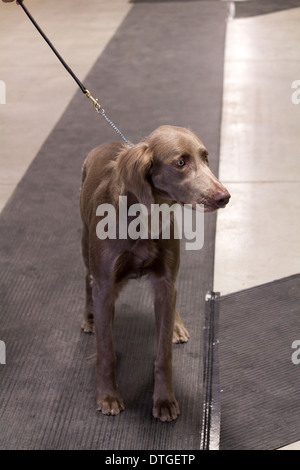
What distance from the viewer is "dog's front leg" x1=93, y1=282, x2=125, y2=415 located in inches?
99.6

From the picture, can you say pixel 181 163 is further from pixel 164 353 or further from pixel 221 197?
pixel 164 353

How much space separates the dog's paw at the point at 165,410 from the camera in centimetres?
249

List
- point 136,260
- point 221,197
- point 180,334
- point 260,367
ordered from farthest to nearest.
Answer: point 180,334 → point 260,367 → point 136,260 → point 221,197

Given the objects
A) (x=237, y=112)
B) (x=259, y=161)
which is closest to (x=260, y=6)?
(x=237, y=112)

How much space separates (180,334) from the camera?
2896 mm

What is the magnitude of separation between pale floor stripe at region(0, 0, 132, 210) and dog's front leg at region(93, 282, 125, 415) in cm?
176

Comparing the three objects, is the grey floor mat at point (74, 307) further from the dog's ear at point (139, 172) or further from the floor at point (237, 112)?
the dog's ear at point (139, 172)

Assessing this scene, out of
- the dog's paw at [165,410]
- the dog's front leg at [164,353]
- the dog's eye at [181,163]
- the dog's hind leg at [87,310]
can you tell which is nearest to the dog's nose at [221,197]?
the dog's eye at [181,163]

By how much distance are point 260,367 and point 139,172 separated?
98cm

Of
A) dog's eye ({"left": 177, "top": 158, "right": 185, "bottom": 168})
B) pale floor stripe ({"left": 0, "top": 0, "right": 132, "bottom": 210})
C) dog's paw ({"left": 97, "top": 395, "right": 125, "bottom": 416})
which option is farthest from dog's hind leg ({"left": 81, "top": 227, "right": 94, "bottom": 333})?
pale floor stripe ({"left": 0, "top": 0, "right": 132, "bottom": 210})

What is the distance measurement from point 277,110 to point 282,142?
0.61 m

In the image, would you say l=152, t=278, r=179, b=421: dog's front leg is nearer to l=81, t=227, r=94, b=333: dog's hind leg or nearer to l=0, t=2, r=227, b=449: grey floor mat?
l=0, t=2, r=227, b=449: grey floor mat

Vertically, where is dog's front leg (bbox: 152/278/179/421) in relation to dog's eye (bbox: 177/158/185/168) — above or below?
below

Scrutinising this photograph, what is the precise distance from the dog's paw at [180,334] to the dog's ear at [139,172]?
0.75 metres
